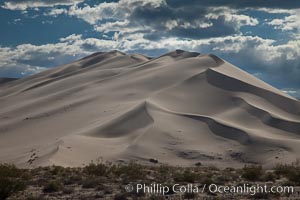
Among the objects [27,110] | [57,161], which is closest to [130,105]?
[27,110]

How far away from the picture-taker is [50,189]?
65.9 feet

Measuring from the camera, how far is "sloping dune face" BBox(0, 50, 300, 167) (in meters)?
50.0

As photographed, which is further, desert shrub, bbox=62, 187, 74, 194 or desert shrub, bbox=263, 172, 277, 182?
desert shrub, bbox=263, 172, 277, 182

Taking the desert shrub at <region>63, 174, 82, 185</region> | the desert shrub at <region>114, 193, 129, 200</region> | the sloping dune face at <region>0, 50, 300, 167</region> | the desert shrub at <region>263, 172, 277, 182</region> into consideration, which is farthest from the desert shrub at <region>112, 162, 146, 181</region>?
the sloping dune face at <region>0, 50, 300, 167</region>

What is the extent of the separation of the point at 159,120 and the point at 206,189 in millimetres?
38888

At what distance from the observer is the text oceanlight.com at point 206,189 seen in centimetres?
1912

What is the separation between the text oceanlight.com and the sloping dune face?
75.0 feet

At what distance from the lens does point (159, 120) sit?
2324 inches

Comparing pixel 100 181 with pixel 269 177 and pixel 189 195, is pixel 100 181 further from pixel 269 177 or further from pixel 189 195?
pixel 269 177

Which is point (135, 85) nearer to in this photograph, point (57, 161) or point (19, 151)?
point (19, 151)

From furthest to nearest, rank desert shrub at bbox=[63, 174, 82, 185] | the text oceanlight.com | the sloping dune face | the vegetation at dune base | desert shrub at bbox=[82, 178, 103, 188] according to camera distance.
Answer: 1. the sloping dune face
2. desert shrub at bbox=[63, 174, 82, 185]
3. desert shrub at bbox=[82, 178, 103, 188]
4. the text oceanlight.com
5. the vegetation at dune base

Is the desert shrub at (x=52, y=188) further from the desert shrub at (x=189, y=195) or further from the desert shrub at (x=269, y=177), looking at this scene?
the desert shrub at (x=269, y=177)

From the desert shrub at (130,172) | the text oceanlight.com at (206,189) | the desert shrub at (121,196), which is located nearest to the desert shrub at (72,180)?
the desert shrub at (130,172)

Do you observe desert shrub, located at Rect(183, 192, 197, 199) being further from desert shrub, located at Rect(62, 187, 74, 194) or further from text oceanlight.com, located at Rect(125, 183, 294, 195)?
desert shrub, located at Rect(62, 187, 74, 194)
